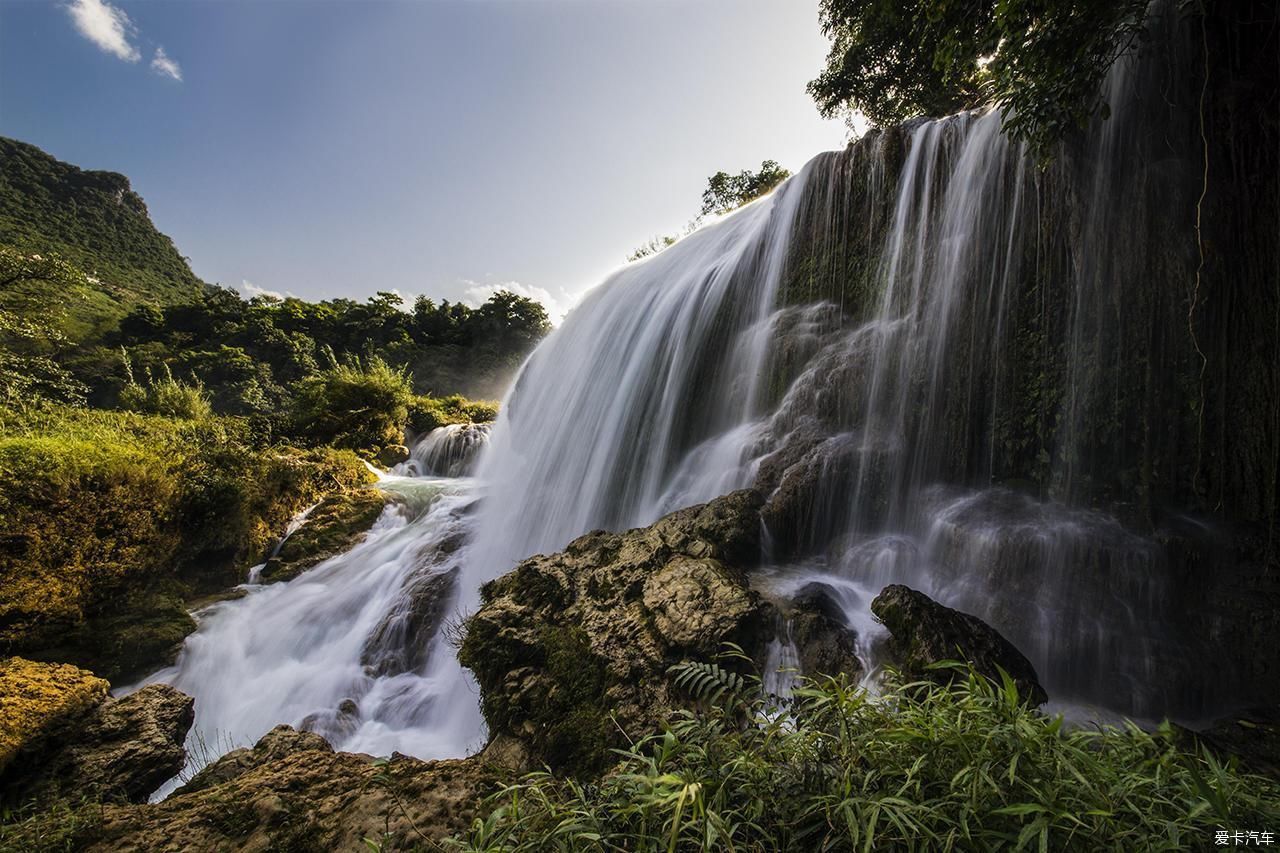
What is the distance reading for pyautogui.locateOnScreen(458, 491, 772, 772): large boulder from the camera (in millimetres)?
2932

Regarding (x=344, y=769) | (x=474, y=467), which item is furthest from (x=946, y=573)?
(x=474, y=467)

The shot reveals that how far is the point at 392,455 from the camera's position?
13.5 meters

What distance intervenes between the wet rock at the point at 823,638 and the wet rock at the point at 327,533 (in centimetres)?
758

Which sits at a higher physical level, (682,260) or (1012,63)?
(682,260)

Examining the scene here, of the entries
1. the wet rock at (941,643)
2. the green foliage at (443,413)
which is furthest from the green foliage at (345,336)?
the wet rock at (941,643)

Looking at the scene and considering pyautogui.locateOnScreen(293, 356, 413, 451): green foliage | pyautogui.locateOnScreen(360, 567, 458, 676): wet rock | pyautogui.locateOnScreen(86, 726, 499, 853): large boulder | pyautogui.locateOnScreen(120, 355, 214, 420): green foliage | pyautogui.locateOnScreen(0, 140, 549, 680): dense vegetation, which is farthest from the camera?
pyautogui.locateOnScreen(293, 356, 413, 451): green foliage

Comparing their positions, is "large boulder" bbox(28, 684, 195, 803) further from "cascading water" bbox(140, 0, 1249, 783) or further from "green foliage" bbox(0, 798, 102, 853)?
"green foliage" bbox(0, 798, 102, 853)

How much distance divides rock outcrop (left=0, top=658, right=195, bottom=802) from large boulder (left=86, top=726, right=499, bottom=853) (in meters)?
1.67

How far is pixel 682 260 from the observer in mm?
11172

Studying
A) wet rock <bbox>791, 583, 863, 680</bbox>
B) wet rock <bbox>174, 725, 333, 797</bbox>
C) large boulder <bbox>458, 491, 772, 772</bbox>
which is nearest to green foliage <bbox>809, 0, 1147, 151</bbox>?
wet rock <bbox>791, 583, 863, 680</bbox>

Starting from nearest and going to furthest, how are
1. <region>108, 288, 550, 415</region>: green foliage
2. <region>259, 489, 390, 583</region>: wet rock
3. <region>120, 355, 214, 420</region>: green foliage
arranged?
<region>259, 489, 390, 583</region>: wet rock, <region>120, 355, 214, 420</region>: green foliage, <region>108, 288, 550, 415</region>: green foliage

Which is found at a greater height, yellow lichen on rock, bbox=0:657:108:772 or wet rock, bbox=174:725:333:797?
wet rock, bbox=174:725:333:797

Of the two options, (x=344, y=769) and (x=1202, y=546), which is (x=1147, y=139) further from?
(x=344, y=769)

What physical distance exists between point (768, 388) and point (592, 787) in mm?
6141
